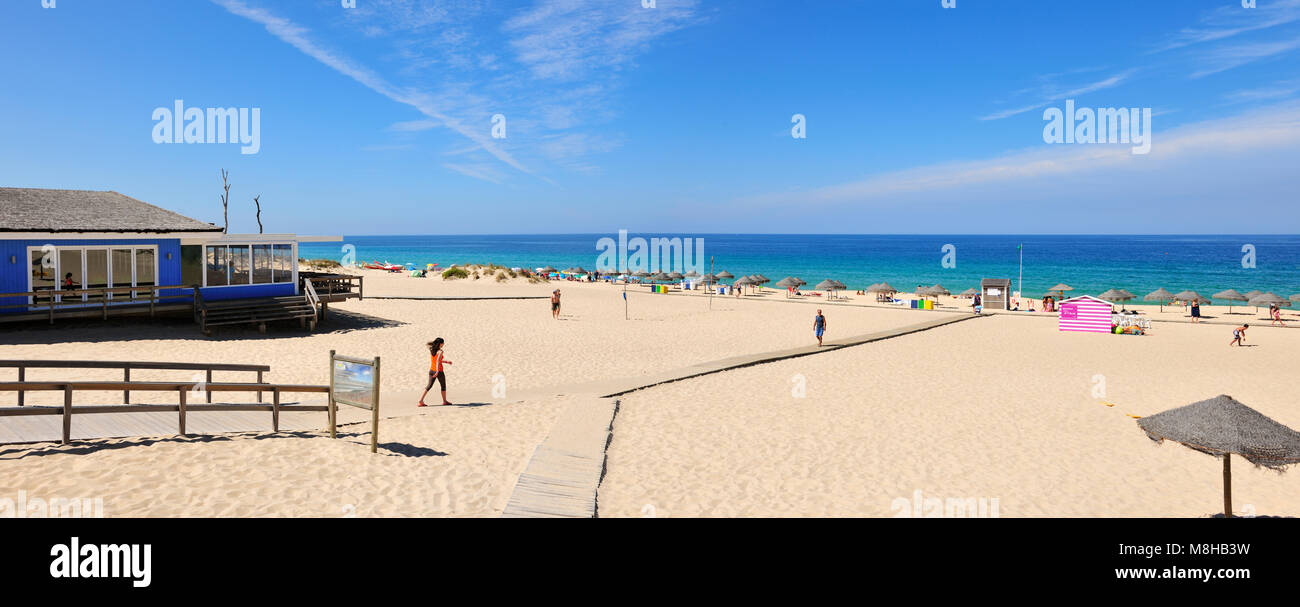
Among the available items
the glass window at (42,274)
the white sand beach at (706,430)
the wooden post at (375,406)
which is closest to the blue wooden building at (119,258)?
the glass window at (42,274)

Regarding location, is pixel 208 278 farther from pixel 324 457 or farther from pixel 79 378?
pixel 324 457

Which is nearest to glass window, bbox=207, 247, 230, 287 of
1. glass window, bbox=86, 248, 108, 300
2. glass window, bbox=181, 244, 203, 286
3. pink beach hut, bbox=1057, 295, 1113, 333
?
glass window, bbox=181, 244, 203, 286

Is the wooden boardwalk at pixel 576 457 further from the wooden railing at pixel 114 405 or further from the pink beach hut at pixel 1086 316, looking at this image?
the pink beach hut at pixel 1086 316

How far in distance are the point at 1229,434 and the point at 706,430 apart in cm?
763

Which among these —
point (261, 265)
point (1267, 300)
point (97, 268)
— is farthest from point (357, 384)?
point (1267, 300)

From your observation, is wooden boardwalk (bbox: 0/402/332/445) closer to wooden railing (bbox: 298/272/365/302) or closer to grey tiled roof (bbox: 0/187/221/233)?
grey tiled roof (bbox: 0/187/221/233)

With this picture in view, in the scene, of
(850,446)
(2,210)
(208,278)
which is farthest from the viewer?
(208,278)

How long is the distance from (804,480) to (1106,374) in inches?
593

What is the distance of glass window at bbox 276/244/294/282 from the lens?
26.9 meters

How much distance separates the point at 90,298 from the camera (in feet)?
76.9

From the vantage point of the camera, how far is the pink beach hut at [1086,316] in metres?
31.4

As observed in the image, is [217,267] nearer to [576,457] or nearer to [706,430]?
[576,457]

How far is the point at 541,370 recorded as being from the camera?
19.3m
